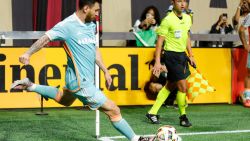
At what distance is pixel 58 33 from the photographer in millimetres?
7277

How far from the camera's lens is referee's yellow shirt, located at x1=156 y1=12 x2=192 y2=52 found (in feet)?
32.8

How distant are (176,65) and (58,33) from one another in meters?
3.17

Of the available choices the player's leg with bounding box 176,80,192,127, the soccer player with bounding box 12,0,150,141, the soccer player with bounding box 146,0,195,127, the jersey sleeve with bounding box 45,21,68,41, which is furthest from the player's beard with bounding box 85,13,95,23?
the player's leg with bounding box 176,80,192,127

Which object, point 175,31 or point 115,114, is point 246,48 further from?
point 115,114

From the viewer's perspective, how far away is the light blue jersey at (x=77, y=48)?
7.34 m

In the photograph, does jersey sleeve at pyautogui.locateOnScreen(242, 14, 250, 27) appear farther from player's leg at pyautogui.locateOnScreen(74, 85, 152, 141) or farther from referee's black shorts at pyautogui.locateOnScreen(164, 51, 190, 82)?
player's leg at pyautogui.locateOnScreen(74, 85, 152, 141)

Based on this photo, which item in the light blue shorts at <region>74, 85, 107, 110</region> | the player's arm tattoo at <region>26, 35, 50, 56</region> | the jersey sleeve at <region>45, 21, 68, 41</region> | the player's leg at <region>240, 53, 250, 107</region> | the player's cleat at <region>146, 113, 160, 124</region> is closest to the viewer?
the player's arm tattoo at <region>26, 35, 50, 56</region>

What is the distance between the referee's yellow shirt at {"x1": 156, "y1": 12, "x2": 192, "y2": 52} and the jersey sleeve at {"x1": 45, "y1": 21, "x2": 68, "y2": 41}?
9.76 feet

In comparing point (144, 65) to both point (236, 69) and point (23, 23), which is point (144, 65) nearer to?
point (236, 69)

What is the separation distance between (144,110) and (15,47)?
2566mm

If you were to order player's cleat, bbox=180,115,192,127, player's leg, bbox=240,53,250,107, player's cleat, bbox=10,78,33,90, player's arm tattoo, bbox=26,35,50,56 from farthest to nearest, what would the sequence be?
1. player's leg, bbox=240,53,250,107
2. player's cleat, bbox=180,115,192,127
3. player's cleat, bbox=10,78,33,90
4. player's arm tattoo, bbox=26,35,50,56

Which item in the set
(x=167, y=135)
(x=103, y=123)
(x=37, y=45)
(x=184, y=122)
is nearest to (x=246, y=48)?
(x=184, y=122)

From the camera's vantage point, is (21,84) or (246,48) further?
(246,48)

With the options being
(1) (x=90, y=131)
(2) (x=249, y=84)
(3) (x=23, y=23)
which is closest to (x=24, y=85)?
(1) (x=90, y=131)
